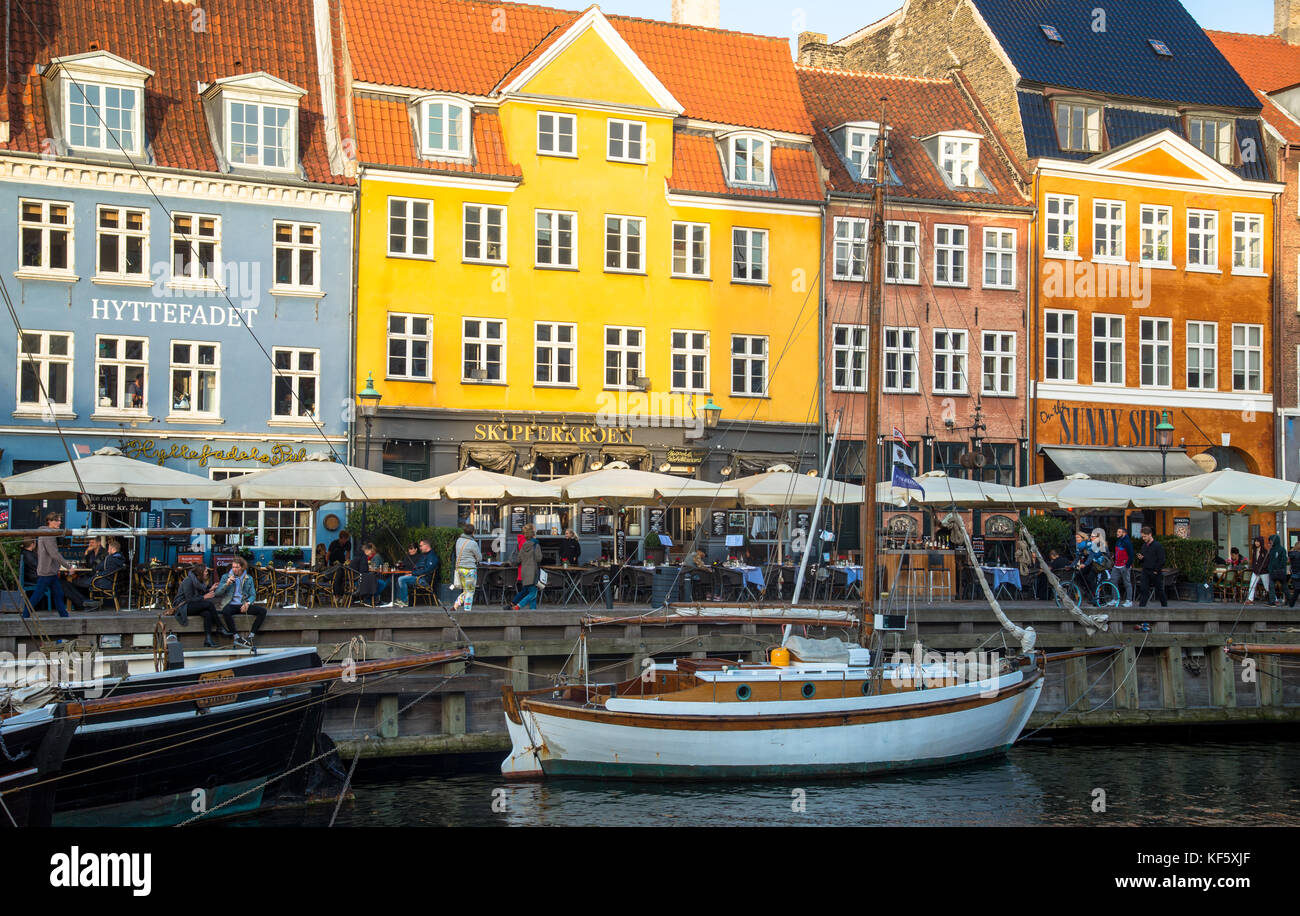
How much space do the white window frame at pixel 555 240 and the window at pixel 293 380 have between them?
6.10m

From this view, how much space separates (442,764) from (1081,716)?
38.2ft

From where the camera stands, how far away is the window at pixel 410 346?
3406 cm

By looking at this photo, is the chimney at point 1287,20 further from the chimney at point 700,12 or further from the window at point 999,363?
the chimney at point 700,12

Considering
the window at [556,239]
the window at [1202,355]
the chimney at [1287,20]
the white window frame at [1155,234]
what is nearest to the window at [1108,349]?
the white window frame at [1155,234]

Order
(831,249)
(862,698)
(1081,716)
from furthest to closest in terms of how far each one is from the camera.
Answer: (831,249) < (1081,716) < (862,698)

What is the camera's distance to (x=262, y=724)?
17719mm

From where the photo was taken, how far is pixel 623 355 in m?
36.3

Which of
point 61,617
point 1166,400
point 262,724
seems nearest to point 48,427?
point 61,617

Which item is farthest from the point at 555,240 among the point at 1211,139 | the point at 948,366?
the point at 1211,139

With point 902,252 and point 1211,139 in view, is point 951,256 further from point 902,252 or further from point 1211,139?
point 1211,139

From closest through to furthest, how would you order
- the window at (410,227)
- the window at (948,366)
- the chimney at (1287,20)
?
1. the window at (410,227)
2. the window at (948,366)
3. the chimney at (1287,20)

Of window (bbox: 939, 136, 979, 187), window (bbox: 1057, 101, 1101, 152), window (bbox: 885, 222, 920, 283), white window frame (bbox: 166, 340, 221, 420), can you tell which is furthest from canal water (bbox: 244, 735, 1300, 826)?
window (bbox: 1057, 101, 1101, 152)
